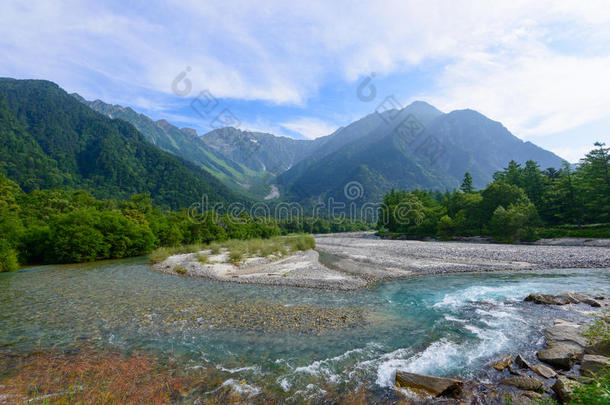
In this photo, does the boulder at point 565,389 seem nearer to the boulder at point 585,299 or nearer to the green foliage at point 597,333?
the green foliage at point 597,333

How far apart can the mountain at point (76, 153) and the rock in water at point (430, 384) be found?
146 meters

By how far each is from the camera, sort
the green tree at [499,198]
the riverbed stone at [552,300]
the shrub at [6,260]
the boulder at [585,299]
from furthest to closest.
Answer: the green tree at [499,198]
the shrub at [6,260]
the riverbed stone at [552,300]
the boulder at [585,299]

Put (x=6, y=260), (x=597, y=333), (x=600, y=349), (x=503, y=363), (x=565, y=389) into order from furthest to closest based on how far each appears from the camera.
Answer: (x=6, y=260) < (x=597, y=333) < (x=503, y=363) < (x=600, y=349) < (x=565, y=389)

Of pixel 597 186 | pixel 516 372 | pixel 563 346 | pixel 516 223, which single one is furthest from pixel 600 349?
pixel 597 186

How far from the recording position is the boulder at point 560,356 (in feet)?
23.0

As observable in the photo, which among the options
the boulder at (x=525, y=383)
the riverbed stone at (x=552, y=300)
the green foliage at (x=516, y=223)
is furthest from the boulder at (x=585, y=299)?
the green foliage at (x=516, y=223)

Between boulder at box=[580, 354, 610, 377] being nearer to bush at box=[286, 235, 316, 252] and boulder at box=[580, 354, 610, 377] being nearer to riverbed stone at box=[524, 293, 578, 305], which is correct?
riverbed stone at box=[524, 293, 578, 305]

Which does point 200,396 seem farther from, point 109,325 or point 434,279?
point 434,279

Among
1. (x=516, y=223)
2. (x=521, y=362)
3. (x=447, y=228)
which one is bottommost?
(x=447, y=228)

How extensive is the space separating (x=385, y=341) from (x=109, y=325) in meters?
11.8

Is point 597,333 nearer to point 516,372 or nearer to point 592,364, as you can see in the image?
point 592,364

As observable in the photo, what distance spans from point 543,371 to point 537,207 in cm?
6154

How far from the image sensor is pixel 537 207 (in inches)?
2040

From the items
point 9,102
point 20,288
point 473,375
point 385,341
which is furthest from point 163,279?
point 9,102
